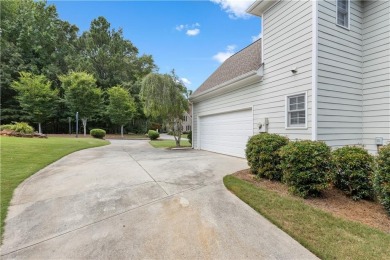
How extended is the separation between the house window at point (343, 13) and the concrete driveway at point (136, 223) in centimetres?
600

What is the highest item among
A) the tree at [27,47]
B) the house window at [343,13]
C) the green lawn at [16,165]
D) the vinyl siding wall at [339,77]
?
the tree at [27,47]

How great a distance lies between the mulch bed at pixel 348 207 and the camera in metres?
3.13

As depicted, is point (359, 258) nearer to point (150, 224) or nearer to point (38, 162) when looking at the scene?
point (150, 224)

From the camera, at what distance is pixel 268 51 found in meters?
7.05

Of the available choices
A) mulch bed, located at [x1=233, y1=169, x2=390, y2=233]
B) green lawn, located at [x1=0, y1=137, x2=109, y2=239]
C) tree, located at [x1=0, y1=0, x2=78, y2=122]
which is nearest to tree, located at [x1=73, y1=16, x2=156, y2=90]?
tree, located at [x1=0, y1=0, x2=78, y2=122]

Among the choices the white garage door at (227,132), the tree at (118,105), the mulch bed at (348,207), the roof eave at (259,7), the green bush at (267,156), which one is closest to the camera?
the mulch bed at (348,207)

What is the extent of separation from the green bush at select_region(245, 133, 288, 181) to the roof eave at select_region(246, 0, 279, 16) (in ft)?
15.2

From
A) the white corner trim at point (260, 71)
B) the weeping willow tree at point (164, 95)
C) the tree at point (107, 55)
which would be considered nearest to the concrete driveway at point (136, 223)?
the white corner trim at point (260, 71)

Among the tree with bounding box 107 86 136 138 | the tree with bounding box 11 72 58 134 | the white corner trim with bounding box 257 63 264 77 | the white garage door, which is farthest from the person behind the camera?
the tree with bounding box 107 86 136 138

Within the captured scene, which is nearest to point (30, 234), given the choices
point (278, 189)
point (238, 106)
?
point (278, 189)

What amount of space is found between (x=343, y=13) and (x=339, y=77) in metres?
2.06

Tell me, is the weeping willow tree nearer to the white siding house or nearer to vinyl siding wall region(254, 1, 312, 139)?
the white siding house

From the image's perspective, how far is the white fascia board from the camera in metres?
7.37

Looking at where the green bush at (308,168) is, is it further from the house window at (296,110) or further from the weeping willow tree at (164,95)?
the weeping willow tree at (164,95)
